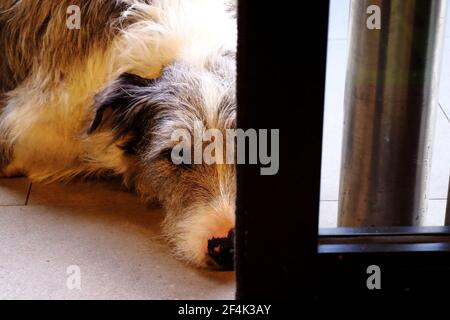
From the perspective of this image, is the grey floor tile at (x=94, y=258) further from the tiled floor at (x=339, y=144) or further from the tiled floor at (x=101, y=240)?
the tiled floor at (x=339, y=144)

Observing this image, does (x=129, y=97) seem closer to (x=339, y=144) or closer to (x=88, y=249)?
(x=88, y=249)

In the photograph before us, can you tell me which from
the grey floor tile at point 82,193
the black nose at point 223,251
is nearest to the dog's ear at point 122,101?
the grey floor tile at point 82,193

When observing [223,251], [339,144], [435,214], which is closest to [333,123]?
[339,144]

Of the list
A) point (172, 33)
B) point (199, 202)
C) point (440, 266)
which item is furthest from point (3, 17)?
point (440, 266)

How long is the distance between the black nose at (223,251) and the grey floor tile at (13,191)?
31.7 inches

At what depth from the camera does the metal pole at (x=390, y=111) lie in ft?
6.38

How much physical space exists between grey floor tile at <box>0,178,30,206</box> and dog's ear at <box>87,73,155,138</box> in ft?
1.31

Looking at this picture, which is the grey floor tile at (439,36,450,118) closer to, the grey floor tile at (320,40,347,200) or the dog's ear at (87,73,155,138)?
the grey floor tile at (320,40,347,200)

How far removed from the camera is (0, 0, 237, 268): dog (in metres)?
2.30

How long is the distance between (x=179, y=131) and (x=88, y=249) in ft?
1.53

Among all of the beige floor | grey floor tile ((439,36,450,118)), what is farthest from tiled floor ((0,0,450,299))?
grey floor tile ((439,36,450,118))

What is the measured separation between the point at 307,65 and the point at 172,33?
3.90 ft

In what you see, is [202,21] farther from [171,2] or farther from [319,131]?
[319,131]

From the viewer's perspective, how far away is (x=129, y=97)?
243 cm
